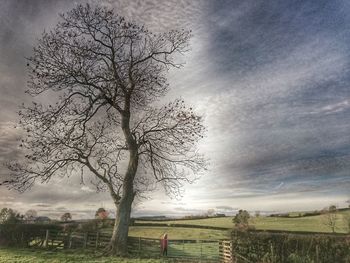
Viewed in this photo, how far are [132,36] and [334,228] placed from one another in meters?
60.2

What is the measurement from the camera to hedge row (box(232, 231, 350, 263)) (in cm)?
2192

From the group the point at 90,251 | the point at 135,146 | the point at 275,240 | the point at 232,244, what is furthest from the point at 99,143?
the point at 275,240

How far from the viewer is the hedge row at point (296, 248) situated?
21922 millimetres

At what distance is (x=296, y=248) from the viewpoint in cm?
2211

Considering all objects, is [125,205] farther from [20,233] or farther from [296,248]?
[20,233]

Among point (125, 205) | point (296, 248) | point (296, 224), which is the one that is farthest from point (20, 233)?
point (296, 224)

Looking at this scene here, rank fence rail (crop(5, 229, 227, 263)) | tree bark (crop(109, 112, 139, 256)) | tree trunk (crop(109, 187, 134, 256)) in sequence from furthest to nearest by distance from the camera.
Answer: fence rail (crop(5, 229, 227, 263))
tree bark (crop(109, 112, 139, 256))
tree trunk (crop(109, 187, 134, 256))

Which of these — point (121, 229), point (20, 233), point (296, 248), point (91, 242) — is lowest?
point (296, 248)

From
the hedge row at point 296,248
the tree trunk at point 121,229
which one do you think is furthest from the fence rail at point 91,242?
the hedge row at point 296,248

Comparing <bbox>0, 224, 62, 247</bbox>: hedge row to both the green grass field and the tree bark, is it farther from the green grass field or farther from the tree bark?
the green grass field

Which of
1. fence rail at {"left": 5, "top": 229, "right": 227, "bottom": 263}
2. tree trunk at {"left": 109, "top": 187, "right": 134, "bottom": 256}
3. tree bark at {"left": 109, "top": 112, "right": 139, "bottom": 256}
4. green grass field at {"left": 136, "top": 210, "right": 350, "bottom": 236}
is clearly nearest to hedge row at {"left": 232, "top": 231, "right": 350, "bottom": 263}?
fence rail at {"left": 5, "top": 229, "right": 227, "bottom": 263}

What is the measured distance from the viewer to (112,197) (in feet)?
96.1

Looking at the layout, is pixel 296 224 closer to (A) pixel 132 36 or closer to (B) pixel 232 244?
(B) pixel 232 244

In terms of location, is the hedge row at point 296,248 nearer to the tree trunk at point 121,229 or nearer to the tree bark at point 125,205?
the tree trunk at point 121,229
